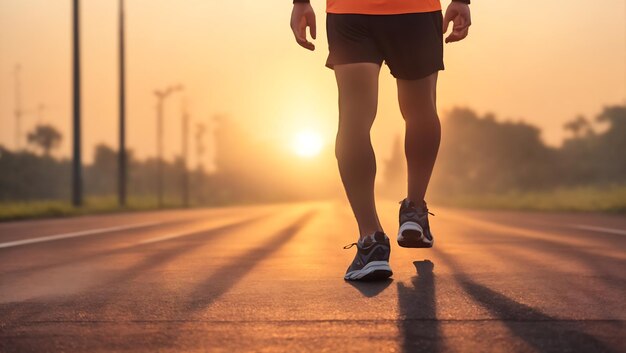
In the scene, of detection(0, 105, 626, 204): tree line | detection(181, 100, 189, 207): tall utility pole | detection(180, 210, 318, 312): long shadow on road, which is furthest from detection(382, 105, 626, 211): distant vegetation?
detection(180, 210, 318, 312): long shadow on road

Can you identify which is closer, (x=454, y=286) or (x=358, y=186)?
(x=454, y=286)

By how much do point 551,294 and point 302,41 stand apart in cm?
189

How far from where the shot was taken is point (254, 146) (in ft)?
445

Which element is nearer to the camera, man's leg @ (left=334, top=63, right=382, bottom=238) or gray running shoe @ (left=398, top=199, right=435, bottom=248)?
man's leg @ (left=334, top=63, right=382, bottom=238)

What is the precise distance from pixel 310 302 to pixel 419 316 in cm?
56

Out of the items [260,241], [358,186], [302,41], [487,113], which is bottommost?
[260,241]

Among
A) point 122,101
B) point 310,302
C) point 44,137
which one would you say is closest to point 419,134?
point 310,302

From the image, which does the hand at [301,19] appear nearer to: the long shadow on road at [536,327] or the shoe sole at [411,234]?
the shoe sole at [411,234]

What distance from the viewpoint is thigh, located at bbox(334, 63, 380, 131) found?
12.7ft

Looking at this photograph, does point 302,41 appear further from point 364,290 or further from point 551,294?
point 551,294

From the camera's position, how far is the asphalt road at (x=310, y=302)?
2.36 metres

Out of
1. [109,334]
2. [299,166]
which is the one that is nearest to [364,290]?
[109,334]

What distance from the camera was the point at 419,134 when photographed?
14.4 ft

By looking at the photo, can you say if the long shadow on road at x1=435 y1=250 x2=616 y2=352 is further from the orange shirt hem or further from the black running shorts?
the orange shirt hem
